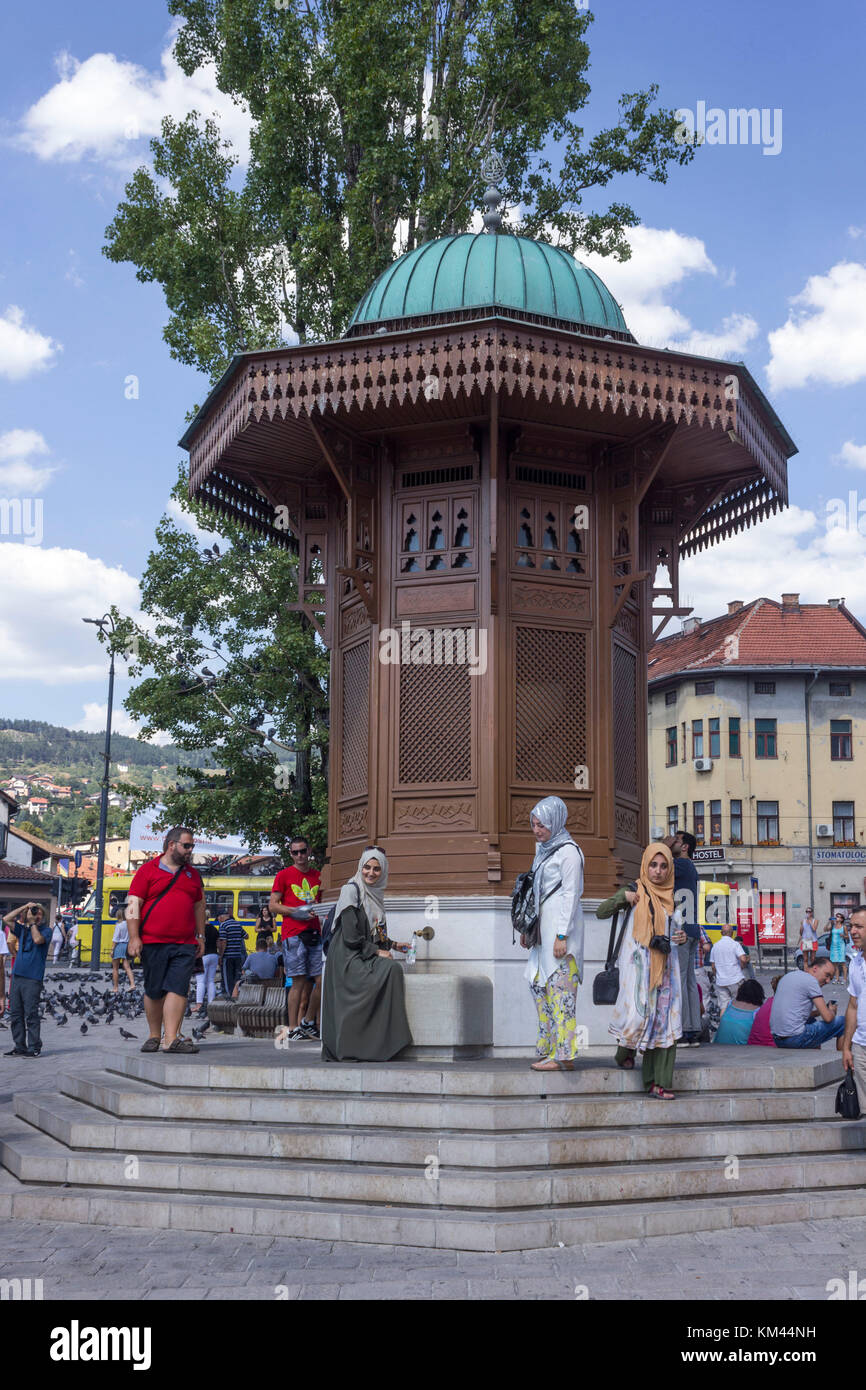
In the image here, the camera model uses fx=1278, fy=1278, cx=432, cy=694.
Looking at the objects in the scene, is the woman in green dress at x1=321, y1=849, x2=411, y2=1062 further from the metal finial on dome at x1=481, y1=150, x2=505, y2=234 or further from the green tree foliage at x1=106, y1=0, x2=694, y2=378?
the green tree foliage at x1=106, y1=0, x2=694, y2=378

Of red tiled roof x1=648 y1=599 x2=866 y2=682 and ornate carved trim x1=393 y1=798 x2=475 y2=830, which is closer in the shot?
ornate carved trim x1=393 y1=798 x2=475 y2=830

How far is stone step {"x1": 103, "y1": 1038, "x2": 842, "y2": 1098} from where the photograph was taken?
7.91 metres

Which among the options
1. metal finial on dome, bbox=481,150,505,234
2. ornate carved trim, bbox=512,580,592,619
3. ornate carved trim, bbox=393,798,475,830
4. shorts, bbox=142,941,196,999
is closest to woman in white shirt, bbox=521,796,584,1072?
ornate carved trim, bbox=393,798,475,830

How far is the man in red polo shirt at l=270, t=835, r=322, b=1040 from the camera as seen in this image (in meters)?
11.3

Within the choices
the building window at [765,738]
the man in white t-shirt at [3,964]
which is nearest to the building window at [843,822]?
the building window at [765,738]

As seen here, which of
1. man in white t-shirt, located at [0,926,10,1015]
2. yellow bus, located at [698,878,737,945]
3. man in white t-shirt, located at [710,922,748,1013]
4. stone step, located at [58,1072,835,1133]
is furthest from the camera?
yellow bus, located at [698,878,737,945]

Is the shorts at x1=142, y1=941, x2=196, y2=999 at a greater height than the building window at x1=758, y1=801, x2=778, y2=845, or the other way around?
the building window at x1=758, y1=801, x2=778, y2=845

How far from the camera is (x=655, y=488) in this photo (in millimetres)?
12797

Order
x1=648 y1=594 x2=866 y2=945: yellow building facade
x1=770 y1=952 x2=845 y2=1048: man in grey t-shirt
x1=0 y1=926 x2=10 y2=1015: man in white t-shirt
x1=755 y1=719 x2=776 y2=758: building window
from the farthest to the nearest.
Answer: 1. x1=755 y1=719 x2=776 y2=758: building window
2. x1=648 y1=594 x2=866 y2=945: yellow building facade
3. x1=0 y1=926 x2=10 y2=1015: man in white t-shirt
4. x1=770 y1=952 x2=845 y2=1048: man in grey t-shirt

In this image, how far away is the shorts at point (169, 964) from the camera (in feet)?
30.3

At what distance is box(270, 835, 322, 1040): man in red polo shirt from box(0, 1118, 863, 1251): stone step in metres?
3.94

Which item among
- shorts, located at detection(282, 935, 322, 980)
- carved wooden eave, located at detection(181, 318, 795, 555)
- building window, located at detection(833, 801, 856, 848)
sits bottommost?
shorts, located at detection(282, 935, 322, 980)

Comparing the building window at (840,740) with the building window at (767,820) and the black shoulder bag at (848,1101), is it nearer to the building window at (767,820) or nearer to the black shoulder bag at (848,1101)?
the building window at (767,820)

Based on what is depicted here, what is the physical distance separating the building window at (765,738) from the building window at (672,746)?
352cm
